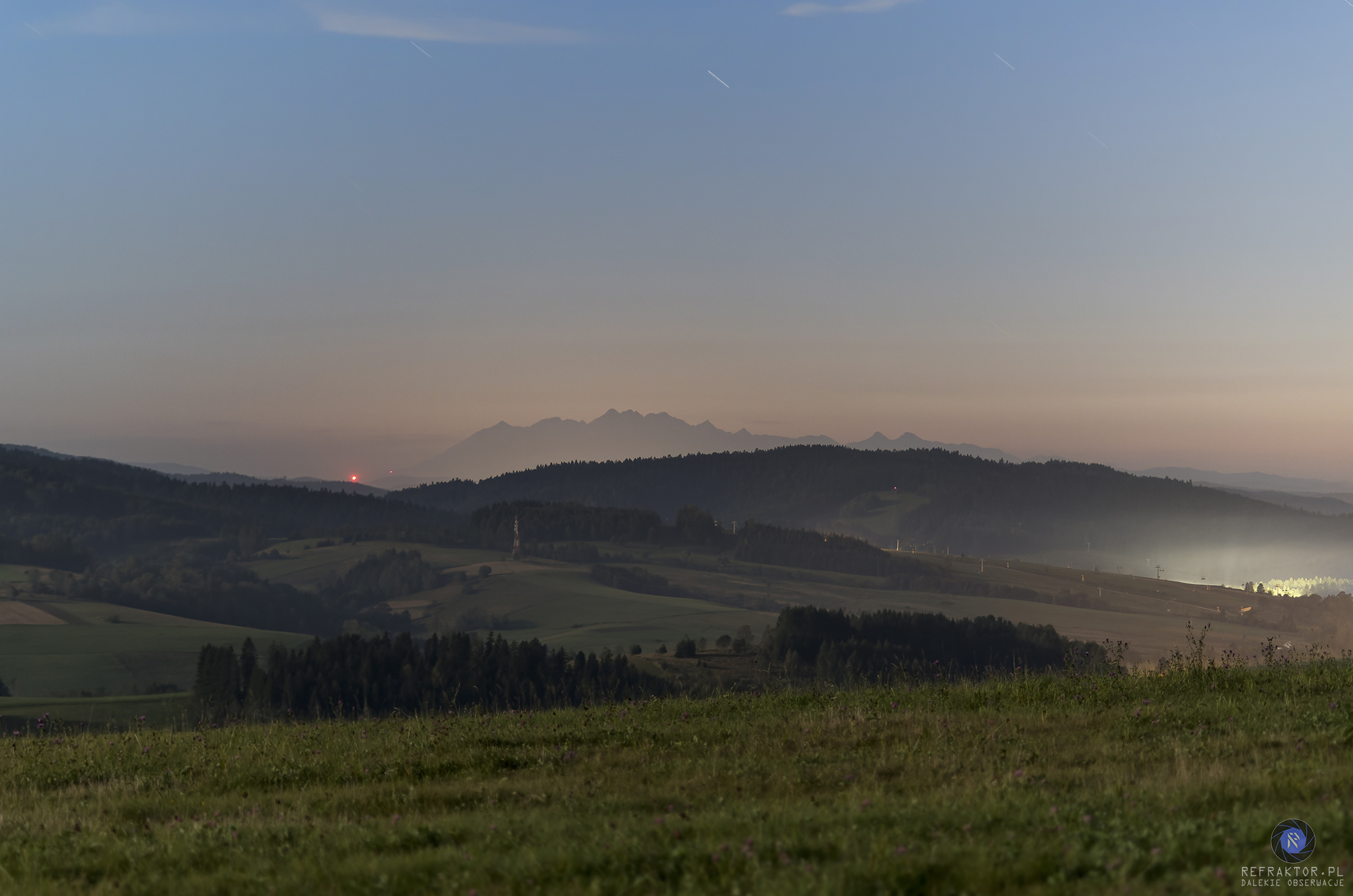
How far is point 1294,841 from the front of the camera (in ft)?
24.1

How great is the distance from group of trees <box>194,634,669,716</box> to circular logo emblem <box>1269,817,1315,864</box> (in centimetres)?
14422

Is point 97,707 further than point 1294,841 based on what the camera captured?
Yes

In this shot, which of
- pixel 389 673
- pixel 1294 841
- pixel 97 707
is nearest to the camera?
pixel 1294 841

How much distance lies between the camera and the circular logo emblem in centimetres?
713

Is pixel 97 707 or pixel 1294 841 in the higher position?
pixel 1294 841

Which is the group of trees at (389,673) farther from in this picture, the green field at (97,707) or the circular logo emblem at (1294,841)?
the circular logo emblem at (1294,841)

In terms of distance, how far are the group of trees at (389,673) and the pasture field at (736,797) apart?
136m

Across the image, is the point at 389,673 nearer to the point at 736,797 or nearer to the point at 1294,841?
the point at 736,797

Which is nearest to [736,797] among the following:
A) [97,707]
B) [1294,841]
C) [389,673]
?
[1294,841]

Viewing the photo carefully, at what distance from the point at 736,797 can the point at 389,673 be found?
166 metres

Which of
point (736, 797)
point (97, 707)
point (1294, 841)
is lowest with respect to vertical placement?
point (97, 707)

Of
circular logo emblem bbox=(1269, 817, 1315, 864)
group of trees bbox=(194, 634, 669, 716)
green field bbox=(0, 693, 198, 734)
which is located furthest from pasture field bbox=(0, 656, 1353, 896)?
green field bbox=(0, 693, 198, 734)

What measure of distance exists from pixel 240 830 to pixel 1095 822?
794cm

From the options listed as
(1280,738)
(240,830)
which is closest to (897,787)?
(1280,738)
